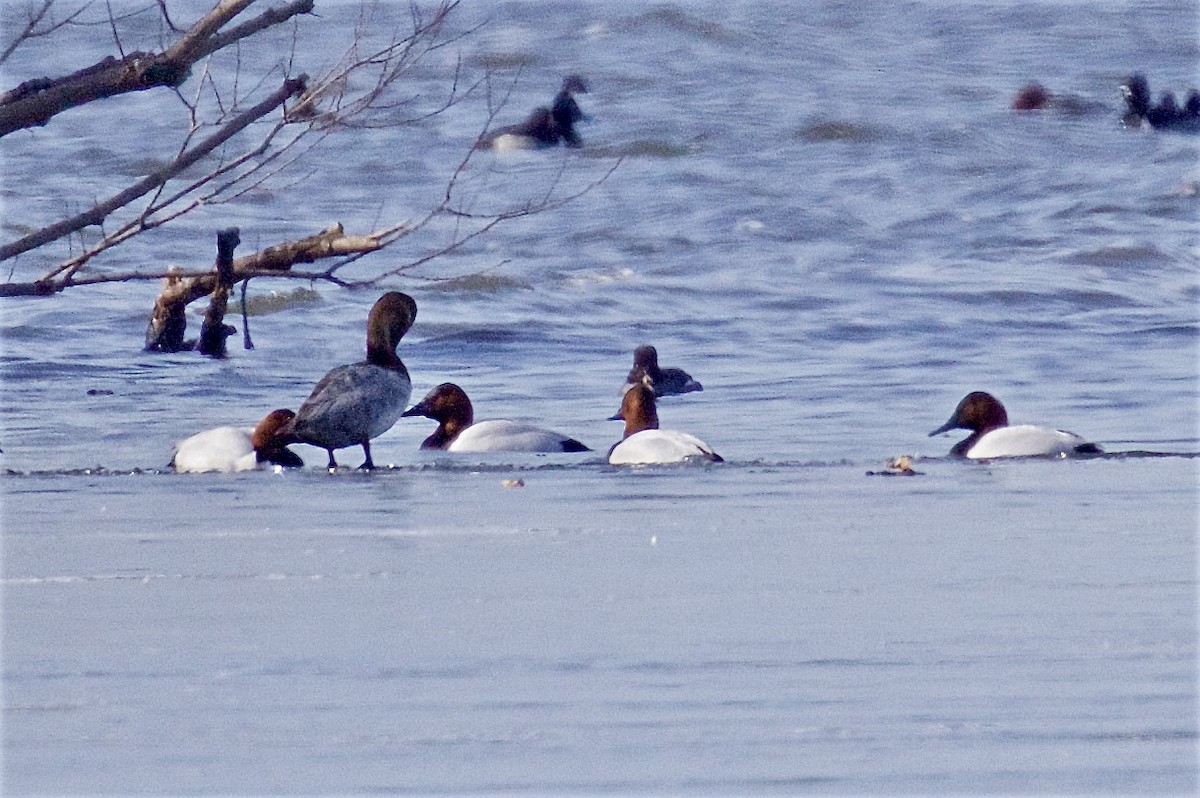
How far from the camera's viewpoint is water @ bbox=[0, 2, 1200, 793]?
13.0ft

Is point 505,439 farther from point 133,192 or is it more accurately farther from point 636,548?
point 636,548

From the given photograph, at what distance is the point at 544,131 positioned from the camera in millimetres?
34812

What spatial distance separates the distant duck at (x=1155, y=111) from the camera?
38.0 meters

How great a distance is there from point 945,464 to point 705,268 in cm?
1496

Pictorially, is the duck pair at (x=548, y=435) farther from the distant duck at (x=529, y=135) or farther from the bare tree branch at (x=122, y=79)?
the distant duck at (x=529, y=135)

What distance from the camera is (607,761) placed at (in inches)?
152

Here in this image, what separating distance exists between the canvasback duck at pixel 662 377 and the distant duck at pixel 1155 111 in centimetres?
2511

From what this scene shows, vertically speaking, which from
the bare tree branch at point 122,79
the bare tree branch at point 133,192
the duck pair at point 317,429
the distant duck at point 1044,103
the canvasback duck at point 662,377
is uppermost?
the bare tree branch at point 122,79

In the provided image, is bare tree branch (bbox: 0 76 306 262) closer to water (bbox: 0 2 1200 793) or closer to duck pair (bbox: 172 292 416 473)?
water (bbox: 0 2 1200 793)

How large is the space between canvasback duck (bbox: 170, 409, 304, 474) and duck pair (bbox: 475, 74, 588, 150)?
24621 millimetres

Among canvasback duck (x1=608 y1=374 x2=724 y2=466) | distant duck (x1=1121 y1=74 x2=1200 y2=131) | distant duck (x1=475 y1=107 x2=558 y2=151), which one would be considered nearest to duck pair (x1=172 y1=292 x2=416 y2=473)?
canvasback duck (x1=608 y1=374 x2=724 y2=466)

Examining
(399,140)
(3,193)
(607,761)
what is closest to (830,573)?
(607,761)

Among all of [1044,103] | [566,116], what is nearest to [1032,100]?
[1044,103]

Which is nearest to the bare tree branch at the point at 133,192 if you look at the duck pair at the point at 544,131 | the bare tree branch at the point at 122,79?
the bare tree branch at the point at 122,79
